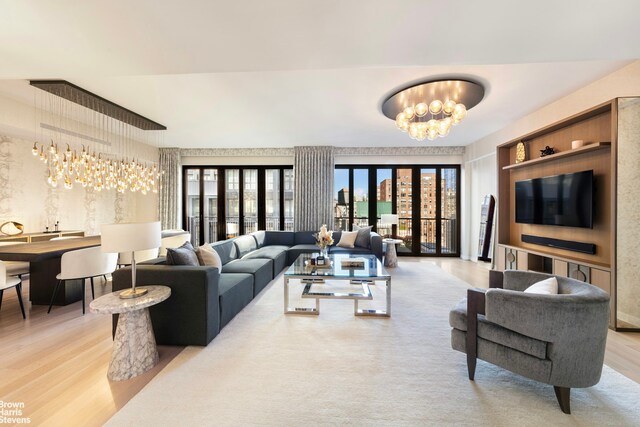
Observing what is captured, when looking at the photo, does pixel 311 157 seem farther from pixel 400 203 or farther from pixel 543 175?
pixel 543 175

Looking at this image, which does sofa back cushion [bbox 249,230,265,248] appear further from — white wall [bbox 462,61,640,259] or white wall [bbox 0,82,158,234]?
white wall [bbox 462,61,640,259]

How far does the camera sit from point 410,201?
6.94 m

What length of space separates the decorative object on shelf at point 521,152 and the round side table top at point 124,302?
17.3ft

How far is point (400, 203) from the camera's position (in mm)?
6961

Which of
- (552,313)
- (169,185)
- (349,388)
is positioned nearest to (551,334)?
(552,313)

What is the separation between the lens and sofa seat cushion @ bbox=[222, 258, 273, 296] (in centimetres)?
365

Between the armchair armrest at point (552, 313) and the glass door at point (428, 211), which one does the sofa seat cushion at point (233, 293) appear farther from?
the glass door at point (428, 211)

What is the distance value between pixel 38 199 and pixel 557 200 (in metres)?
8.79

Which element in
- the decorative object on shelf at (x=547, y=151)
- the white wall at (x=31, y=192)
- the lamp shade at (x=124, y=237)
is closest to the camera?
the lamp shade at (x=124, y=237)

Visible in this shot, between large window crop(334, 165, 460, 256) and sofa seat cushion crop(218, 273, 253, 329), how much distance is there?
13.4 feet

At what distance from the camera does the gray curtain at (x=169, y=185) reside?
705 cm

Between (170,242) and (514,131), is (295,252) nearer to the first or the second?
(170,242)

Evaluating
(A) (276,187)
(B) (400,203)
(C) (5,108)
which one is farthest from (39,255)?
(B) (400,203)

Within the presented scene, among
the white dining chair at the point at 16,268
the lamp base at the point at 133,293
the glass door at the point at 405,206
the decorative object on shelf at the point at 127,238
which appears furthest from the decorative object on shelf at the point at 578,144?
the white dining chair at the point at 16,268
